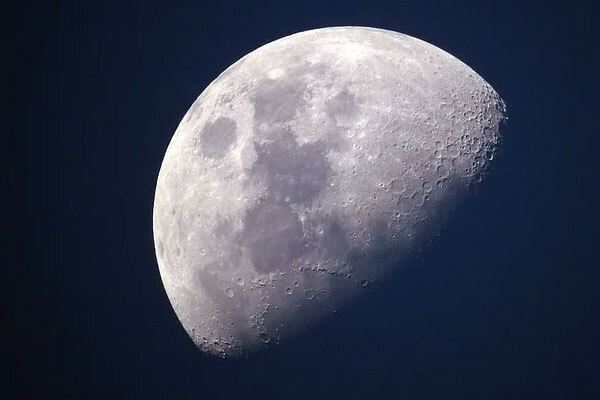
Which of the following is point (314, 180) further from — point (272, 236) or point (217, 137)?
point (217, 137)

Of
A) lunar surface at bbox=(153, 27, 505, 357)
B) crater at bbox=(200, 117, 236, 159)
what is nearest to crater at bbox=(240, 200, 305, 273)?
lunar surface at bbox=(153, 27, 505, 357)

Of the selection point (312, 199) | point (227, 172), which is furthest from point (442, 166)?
point (227, 172)

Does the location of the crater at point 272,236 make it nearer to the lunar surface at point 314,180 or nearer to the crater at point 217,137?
the lunar surface at point 314,180

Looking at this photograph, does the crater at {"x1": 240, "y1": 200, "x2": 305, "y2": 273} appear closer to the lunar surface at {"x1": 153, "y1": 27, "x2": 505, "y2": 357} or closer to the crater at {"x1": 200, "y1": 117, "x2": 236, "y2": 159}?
the lunar surface at {"x1": 153, "y1": 27, "x2": 505, "y2": 357}

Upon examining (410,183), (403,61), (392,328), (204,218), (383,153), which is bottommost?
(392,328)

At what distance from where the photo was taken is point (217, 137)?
223 inches

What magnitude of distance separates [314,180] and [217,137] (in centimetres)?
115

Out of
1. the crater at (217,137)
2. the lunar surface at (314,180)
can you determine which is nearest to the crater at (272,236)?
the lunar surface at (314,180)

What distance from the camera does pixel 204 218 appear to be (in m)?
→ 5.51

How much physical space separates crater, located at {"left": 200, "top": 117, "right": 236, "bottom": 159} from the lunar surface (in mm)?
13

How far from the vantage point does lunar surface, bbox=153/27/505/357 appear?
499 centimetres

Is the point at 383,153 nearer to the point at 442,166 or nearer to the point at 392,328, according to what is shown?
the point at 442,166

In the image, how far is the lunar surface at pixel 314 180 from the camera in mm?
4992

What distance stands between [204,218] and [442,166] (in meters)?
2.08
